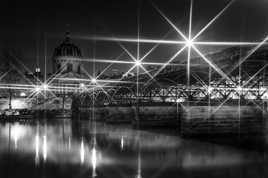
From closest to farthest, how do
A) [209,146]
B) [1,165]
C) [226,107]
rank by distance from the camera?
[1,165] < [209,146] < [226,107]

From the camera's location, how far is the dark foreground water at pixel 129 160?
71.1 ft

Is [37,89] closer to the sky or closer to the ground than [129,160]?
closer to the sky

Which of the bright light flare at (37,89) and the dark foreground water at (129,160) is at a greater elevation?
the bright light flare at (37,89)

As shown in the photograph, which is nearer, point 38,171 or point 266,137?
point 38,171

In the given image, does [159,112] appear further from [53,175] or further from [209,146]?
[53,175]

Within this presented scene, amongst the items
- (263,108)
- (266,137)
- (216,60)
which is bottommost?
(266,137)

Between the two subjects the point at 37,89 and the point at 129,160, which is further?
the point at 37,89

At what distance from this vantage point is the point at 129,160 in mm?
26516

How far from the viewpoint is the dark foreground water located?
21.7 m

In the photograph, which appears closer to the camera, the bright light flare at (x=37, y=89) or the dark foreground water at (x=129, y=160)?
the dark foreground water at (x=129, y=160)

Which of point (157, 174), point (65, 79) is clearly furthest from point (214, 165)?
point (65, 79)

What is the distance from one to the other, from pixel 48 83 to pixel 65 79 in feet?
39.3

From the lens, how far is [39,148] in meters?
32.3

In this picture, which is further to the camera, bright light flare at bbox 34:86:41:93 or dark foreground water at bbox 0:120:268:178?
bright light flare at bbox 34:86:41:93
